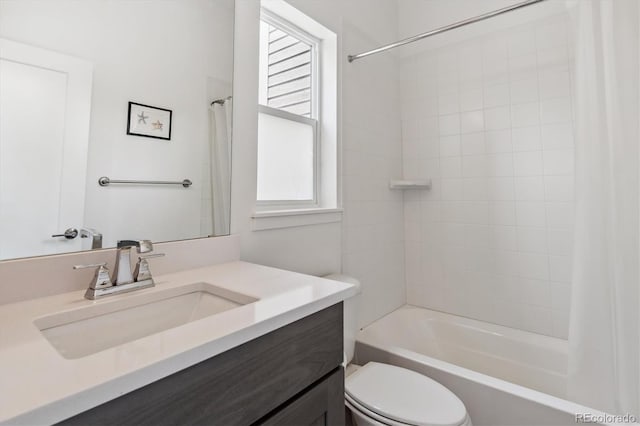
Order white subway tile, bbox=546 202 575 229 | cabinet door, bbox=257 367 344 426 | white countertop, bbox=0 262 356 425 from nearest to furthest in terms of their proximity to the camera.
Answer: white countertop, bbox=0 262 356 425
cabinet door, bbox=257 367 344 426
white subway tile, bbox=546 202 575 229

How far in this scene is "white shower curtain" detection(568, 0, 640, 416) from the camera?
1.09 metres

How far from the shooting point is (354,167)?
1815 mm

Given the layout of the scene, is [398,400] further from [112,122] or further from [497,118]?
[497,118]

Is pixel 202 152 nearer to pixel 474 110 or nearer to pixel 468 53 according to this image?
pixel 474 110

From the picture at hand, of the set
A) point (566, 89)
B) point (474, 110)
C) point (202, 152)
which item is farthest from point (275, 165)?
point (566, 89)

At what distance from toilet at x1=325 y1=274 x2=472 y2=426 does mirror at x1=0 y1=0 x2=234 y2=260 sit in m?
0.82

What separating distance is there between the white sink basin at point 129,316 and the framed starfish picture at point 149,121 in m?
0.51

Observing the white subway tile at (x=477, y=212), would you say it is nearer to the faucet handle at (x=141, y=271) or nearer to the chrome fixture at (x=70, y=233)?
the faucet handle at (x=141, y=271)

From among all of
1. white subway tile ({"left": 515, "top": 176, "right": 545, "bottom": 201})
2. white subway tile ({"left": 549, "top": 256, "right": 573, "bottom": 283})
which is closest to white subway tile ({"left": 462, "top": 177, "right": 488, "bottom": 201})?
white subway tile ({"left": 515, "top": 176, "right": 545, "bottom": 201})

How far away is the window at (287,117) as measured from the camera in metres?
1.49

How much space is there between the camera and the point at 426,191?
221 cm

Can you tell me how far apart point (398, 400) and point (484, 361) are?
39.1 inches

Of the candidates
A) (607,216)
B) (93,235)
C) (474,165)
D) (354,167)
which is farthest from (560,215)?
(93,235)

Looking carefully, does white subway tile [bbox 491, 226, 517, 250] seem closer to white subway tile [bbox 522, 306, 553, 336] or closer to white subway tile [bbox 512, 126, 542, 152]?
white subway tile [bbox 522, 306, 553, 336]
